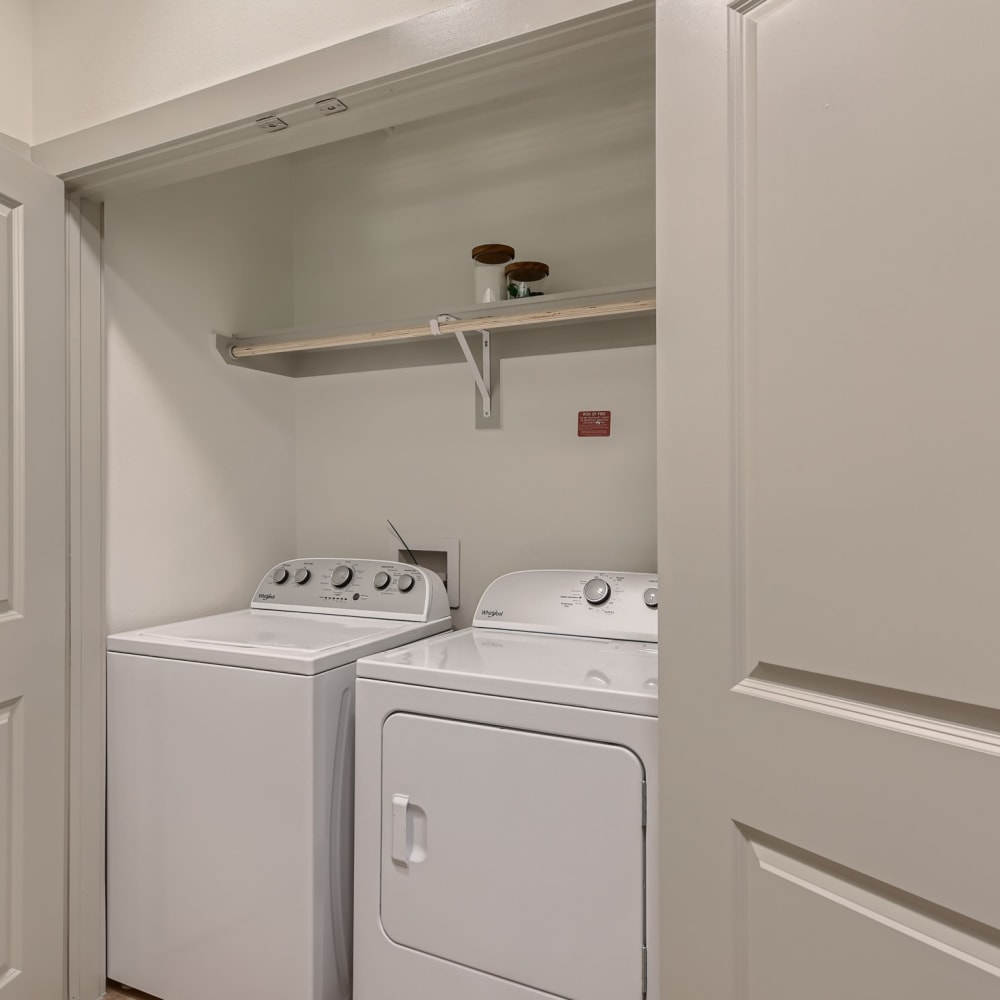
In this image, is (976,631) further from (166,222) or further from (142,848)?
(166,222)

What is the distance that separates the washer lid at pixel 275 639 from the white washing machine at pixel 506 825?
13 cm

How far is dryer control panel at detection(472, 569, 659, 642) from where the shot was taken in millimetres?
1775

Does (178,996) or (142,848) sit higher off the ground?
(142,848)

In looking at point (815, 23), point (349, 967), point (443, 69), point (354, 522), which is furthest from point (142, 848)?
point (815, 23)

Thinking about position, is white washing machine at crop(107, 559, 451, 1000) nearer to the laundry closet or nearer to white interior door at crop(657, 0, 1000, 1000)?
the laundry closet

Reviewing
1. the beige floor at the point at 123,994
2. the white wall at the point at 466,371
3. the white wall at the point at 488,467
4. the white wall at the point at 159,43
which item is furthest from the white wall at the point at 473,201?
the beige floor at the point at 123,994

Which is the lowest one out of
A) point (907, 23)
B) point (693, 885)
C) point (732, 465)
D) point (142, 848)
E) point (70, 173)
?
point (142, 848)

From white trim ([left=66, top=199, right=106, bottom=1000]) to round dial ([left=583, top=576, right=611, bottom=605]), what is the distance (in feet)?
3.98

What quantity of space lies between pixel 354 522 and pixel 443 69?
4.92 feet

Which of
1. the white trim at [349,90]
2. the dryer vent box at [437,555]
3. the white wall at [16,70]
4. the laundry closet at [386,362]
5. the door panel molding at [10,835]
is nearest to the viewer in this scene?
the white trim at [349,90]

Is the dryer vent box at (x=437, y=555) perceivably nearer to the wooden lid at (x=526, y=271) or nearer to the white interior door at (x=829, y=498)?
the wooden lid at (x=526, y=271)

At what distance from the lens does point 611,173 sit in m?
2.07

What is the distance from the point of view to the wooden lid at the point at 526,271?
6.68ft

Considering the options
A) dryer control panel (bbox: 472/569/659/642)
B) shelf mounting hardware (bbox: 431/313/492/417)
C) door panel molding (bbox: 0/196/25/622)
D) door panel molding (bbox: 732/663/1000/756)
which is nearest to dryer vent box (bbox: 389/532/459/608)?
dryer control panel (bbox: 472/569/659/642)
